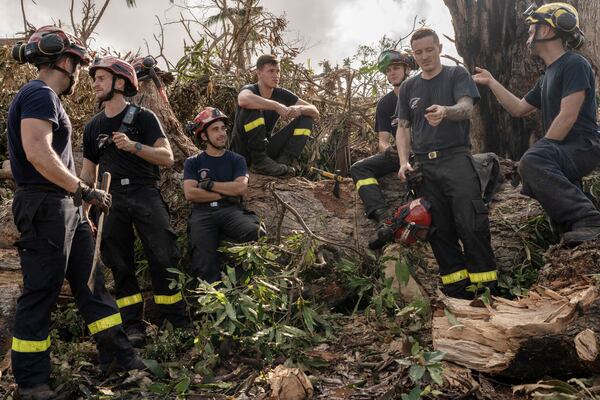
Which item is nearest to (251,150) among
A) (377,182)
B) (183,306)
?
(377,182)

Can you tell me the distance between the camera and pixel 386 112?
5895mm

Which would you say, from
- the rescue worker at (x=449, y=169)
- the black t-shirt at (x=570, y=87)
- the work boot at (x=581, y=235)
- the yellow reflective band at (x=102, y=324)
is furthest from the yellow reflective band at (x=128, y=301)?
the black t-shirt at (x=570, y=87)

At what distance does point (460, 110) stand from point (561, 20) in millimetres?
972

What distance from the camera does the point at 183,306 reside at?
4.79m

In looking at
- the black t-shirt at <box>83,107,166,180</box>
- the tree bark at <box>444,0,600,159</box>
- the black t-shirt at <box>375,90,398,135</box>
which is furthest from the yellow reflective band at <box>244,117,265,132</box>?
the tree bark at <box>444,0,600,159</box>

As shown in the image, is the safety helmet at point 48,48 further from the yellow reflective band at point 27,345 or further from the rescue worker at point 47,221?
the yellow reflective band at point 27,345

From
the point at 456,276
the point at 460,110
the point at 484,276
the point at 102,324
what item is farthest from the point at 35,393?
the point at 460,110

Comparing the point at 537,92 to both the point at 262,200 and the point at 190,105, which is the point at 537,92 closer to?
the point at 262,200

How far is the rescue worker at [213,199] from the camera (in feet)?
16.1

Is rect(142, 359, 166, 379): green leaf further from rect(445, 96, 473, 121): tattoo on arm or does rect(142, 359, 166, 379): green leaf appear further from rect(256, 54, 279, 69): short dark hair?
rect(256, 54, 279, 69): short dark hair

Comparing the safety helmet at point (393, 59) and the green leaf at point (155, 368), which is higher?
the safety helmet at point (393, 59)

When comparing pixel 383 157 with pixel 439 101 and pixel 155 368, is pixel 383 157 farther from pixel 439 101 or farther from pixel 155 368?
pixel 155 368

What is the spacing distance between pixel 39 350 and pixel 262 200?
2868mm

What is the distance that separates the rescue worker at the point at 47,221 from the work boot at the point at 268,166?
8.26 ft
